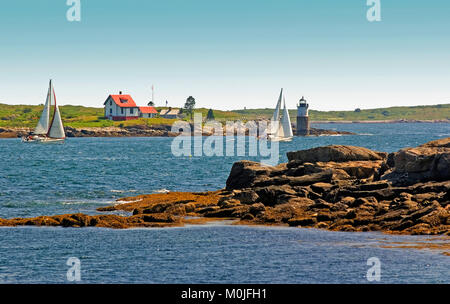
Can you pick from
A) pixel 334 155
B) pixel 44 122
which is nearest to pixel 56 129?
pixel 44 122

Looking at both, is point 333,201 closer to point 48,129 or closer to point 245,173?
point 245,173

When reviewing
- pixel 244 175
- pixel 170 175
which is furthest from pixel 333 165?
pixel 170 175

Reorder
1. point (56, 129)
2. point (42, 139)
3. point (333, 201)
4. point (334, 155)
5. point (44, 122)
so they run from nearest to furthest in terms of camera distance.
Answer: point (333, 201), point (334, 155), point (44, 122), point (56, 129), point (42, 139)

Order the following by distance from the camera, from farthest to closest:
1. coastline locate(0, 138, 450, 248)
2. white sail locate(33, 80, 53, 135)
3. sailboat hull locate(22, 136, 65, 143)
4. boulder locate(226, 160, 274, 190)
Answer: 1. sailboat hull locate(22, 136, 65, 143)
2. white sail locate(33, 80, 53, 135)
3. boulder locate(226, 160, 274, 190)
4. coastline locate(0, 138, 450, 248)

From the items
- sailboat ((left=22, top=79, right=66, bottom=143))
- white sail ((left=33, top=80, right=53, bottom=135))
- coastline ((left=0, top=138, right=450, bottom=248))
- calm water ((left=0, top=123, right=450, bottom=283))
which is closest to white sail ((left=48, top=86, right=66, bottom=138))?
sailboat ((left=22, top=79, right=66, bottom=143))

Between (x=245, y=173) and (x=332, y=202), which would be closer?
(x=332, y=202)

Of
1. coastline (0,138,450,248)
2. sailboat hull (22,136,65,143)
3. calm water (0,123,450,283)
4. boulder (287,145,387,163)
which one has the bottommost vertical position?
sailboat hull (22,136,65,143)

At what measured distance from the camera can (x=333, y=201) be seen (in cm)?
4034

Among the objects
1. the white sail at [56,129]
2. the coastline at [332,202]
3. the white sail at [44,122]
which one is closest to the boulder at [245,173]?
the coastline at [332,202]

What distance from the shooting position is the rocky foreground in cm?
3553

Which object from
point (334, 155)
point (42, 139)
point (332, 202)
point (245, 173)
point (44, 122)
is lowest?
point (42, 139)

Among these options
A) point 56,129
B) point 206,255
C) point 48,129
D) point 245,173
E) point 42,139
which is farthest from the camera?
point 42,139

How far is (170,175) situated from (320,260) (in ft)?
172

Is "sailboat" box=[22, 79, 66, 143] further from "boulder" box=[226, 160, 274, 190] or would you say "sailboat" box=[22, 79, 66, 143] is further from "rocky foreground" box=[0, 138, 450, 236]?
"rocky foreground" box=[0, 138, 450, 236]
